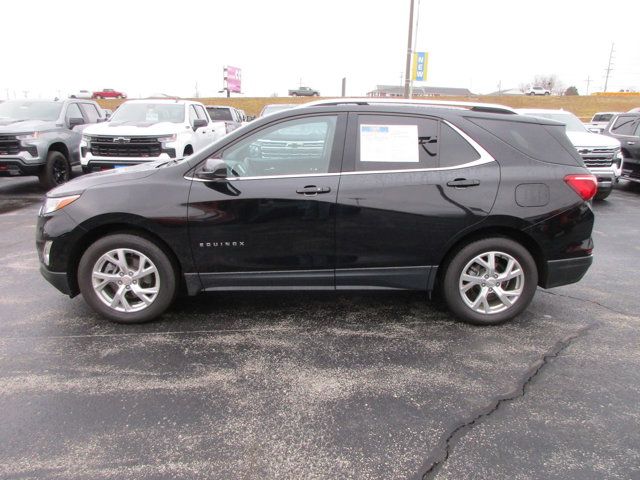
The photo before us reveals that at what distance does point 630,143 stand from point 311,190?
10483 mm

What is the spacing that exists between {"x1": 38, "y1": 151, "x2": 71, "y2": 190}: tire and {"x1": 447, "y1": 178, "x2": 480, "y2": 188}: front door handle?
931 centimetres

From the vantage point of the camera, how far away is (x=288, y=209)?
11.7 feet

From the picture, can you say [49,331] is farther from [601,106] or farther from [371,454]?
[601,106]

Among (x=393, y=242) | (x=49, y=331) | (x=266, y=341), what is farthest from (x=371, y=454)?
(x=49, y=331)

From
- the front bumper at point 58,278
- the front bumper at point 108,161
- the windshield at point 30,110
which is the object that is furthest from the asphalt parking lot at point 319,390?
the windshield at point 30,110

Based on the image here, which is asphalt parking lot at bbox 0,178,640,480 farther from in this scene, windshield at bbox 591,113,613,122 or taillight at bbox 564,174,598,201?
windshield at bbox 591,113,613,122

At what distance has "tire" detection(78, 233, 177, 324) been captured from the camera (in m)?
3.65

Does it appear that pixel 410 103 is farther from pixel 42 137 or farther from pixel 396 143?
pixel 42 137

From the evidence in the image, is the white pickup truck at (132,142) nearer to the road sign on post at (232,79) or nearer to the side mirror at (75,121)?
the side mirror at (75,121)

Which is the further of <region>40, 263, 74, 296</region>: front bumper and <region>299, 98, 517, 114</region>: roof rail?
<region>299, 98, 517, 114</region>: roof rail

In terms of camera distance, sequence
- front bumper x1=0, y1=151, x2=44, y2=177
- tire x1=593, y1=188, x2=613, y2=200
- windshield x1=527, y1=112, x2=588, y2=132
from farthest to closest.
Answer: windshield x1=527, y1=112, x2=588, y2=132, tire x1=593, y1=188, x2=613, y2=200, front bumper x1=0, y1=151, x2=44, y2=177

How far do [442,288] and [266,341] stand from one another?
1504 mm

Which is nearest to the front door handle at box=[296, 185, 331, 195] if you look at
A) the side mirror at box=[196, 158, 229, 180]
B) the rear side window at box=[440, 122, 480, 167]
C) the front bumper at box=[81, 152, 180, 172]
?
the side mirror at box=[196, 158, 229, 180]

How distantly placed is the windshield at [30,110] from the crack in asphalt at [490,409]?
37.0 ft
